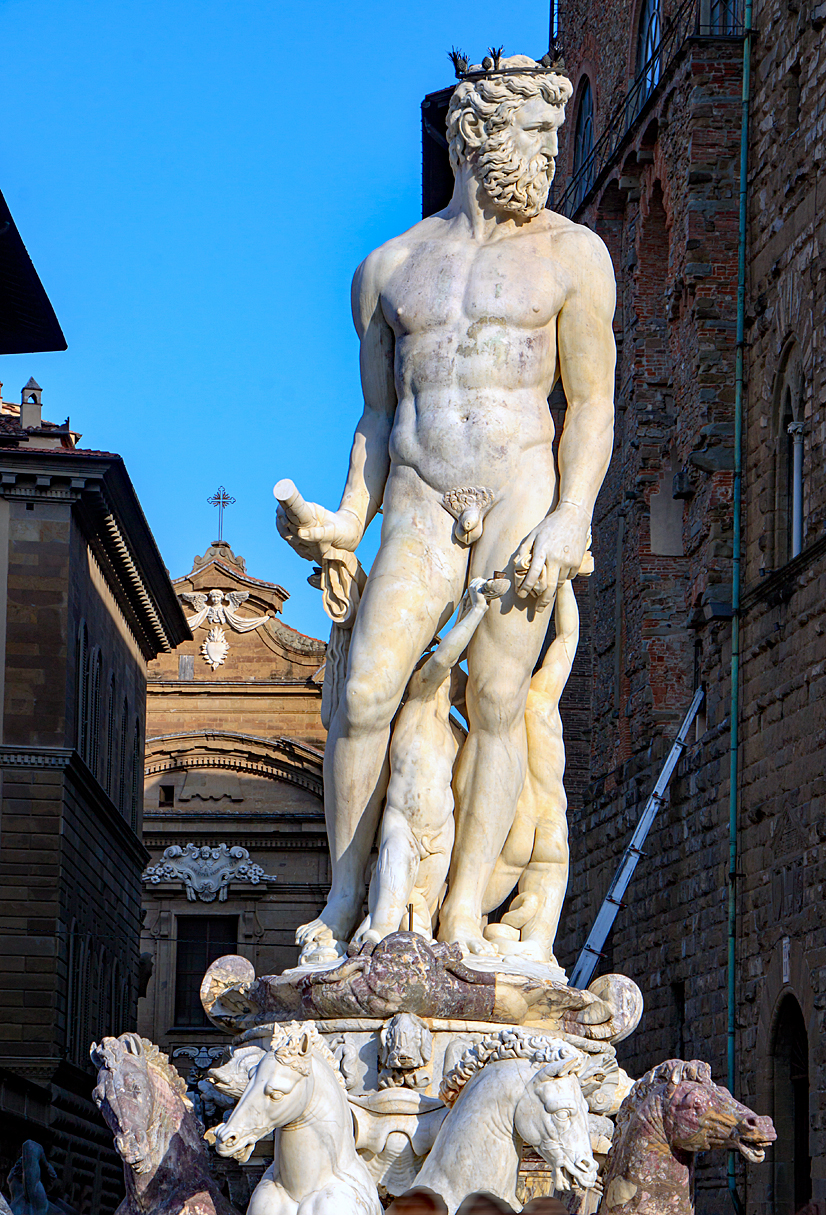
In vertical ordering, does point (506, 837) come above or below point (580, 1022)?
above

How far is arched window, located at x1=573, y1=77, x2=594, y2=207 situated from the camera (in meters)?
29.3

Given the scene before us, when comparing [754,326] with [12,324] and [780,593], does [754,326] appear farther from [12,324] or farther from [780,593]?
[12,324]

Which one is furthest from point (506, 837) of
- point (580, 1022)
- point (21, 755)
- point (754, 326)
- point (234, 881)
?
point (234, 881)

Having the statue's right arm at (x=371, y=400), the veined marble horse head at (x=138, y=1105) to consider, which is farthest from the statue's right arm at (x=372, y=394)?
the veined marble horse head at (x=138, y=1105)

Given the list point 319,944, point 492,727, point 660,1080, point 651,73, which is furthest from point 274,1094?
point 651,73

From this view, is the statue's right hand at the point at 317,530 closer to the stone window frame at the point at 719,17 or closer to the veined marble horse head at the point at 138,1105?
the veined marble horse head at the point at 138,1105

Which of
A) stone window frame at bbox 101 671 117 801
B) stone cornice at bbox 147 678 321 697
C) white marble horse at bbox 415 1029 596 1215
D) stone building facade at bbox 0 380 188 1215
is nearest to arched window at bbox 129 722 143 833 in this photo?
stone window frame at bbox 101 671 117 801

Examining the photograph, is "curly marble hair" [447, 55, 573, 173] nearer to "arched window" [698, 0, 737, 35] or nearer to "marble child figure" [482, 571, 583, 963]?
"marble child figure" [482, 571, 583, 963]

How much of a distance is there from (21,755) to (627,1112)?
23684 mm

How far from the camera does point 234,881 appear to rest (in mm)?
42781

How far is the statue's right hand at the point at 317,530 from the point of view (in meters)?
6.79

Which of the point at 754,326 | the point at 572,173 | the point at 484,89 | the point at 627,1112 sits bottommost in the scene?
the point at 627,1112

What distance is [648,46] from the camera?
26578 millimetres

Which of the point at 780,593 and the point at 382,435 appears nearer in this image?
the point at 382,435
